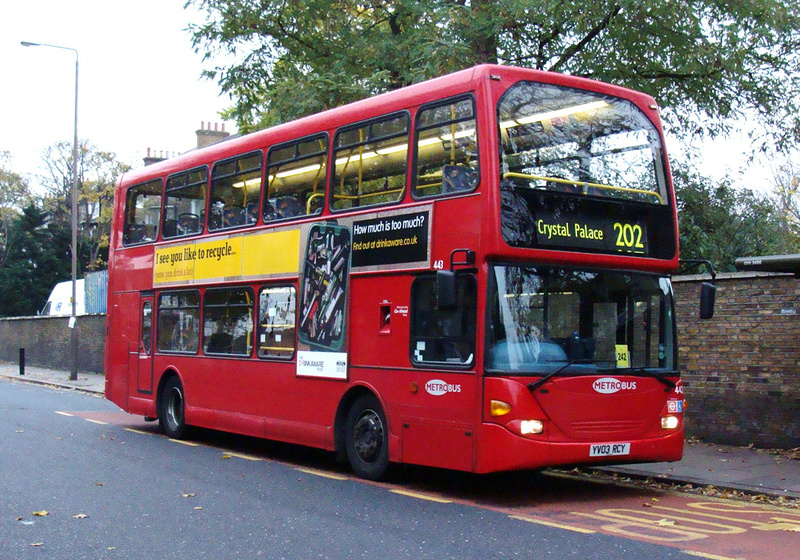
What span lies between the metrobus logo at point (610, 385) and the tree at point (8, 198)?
59.6m

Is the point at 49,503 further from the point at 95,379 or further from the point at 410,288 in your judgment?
the point at 95,379

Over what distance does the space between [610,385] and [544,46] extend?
35.7ft

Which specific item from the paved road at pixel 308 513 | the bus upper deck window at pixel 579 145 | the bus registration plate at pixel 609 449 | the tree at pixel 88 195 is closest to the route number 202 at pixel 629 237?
the bus upper deck window at pixel 579 145

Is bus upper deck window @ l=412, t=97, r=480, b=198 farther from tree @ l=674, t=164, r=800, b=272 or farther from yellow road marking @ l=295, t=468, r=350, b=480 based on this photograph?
tree @ l=674, t=164, r=800, b=272

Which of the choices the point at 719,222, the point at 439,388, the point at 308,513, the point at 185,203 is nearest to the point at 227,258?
the point at 185,203

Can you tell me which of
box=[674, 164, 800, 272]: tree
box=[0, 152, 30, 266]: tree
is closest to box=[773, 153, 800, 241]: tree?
box=[674, 164, 800, 272]: tree

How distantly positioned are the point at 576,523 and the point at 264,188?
6558mm

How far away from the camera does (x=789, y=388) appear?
1231cm

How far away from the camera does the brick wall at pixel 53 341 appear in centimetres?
3466

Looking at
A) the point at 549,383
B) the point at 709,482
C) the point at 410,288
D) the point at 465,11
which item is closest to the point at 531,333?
the point at 549,383

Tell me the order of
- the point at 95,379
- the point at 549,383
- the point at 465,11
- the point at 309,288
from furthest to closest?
the point at 95,379, the point at 465,11, the point at 309,288, the point at 549,383

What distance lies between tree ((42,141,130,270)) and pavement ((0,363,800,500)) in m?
51.4

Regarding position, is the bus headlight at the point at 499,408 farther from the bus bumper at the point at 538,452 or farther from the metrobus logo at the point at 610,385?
the metrobus logo at the point at 610,385

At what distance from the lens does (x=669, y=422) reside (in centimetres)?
969
